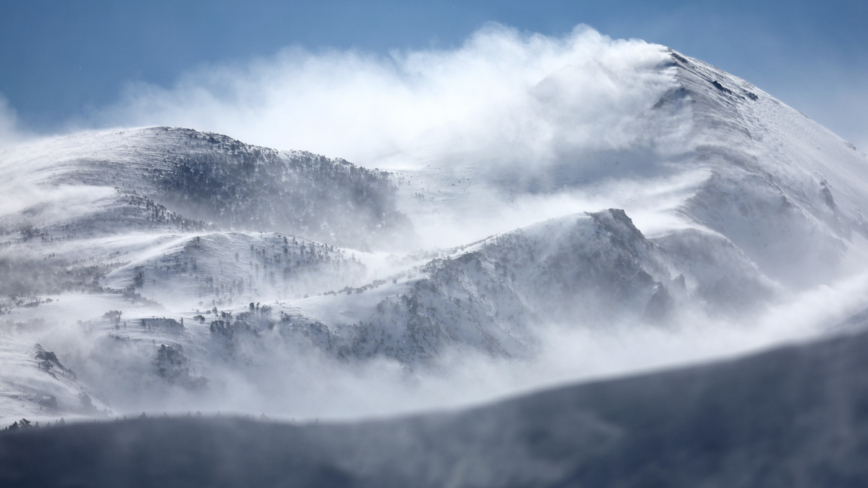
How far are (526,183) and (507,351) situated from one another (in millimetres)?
55150

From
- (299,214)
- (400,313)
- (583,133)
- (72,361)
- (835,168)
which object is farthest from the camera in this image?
(835,168)

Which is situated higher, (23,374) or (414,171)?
(414,171)

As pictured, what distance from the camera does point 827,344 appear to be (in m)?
9.72

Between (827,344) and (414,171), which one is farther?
(414,171)

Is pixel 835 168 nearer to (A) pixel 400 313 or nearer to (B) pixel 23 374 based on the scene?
(A) pixel 400 313

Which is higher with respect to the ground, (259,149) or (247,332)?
(259,149)

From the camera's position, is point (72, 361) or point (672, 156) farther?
point (672, 156)

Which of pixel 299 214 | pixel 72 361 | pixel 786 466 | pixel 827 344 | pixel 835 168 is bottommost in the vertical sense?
pixel 786 466

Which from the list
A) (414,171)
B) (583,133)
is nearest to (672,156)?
(583,133)

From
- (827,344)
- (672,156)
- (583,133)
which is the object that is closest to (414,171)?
(583,133)

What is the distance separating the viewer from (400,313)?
4403 centimetres

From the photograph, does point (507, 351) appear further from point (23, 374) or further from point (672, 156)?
point (672, 156)

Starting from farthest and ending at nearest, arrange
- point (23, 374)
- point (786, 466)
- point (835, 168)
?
point (835, 168) < point (23, 374) < point (786, 466)

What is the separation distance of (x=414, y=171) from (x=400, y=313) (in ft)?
205
